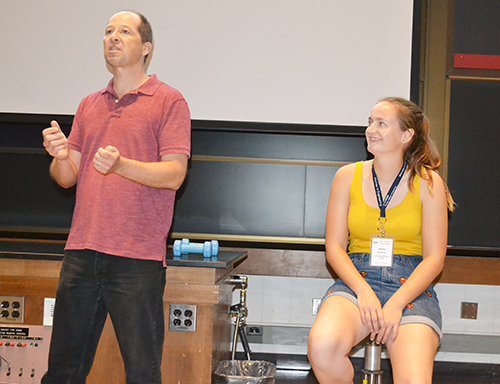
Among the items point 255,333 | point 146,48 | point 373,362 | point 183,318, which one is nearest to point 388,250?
point 373,362

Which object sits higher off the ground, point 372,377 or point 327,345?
point 327,345

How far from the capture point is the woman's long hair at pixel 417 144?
174 cm

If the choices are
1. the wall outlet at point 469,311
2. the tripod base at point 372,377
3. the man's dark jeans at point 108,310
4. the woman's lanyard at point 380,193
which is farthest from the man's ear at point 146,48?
the wall outlet at point 469,311

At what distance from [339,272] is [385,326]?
0.25 m

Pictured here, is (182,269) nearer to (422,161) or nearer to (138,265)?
(138,265)

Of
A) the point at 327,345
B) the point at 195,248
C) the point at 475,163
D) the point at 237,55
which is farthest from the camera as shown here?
the point at 237,55

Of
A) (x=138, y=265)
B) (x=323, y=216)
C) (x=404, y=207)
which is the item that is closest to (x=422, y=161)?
(x=404, y=207)

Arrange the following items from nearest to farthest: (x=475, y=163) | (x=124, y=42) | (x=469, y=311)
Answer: (x=124, y=42)
(x=475, y=163)
(x=469, y=311)

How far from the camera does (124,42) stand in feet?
5.14

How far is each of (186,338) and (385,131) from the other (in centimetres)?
110

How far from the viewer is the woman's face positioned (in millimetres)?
1718

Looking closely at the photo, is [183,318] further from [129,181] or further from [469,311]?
[469,311]

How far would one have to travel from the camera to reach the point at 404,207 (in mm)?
1711

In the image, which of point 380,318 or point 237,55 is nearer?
point 380,318
